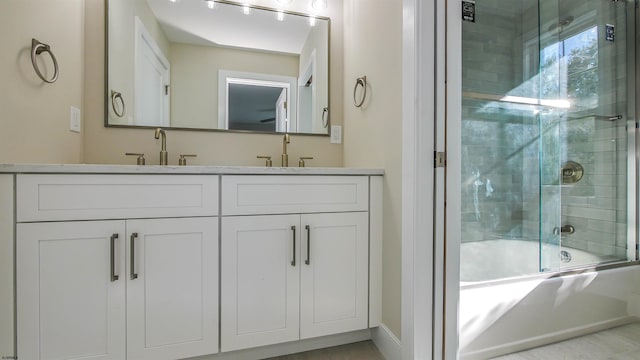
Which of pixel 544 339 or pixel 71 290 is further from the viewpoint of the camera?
pixel 544 339

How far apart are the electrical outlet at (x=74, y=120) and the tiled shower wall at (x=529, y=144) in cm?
220

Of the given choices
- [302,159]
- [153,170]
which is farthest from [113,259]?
[302,159]

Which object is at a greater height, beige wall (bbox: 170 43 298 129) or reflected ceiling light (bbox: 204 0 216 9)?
reflected ceiling light (bbox: 204 0 216 9)

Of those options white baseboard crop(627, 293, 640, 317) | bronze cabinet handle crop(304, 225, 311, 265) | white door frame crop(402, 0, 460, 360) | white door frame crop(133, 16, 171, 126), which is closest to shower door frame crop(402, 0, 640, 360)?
white door frame crop(402, 0, 460, 360)

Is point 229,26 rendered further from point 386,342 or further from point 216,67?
point 386,342

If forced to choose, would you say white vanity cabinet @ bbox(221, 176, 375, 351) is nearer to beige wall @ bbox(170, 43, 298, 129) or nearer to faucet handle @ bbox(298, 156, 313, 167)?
faucet handle @ bbox(298, 156, 313, 167)

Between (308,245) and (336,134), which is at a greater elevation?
(336,134)

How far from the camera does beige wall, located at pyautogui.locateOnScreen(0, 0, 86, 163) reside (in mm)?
1037

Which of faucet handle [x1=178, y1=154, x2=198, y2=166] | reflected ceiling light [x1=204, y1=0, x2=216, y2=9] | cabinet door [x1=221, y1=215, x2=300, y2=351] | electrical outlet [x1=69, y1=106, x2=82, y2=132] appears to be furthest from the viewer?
reflected ceiling light [x1=204, y1=0, x2=216, y2=9]

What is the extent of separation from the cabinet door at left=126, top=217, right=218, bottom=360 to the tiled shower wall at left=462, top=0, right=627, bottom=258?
1571 mm

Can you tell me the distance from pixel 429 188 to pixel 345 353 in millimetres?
881

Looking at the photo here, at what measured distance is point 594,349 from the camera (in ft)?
4.42

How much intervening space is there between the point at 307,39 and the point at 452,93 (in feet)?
3.73

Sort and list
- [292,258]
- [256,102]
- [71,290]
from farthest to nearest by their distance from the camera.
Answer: [256,102]
[292,258]
[71,290]
